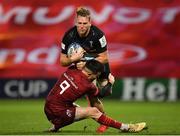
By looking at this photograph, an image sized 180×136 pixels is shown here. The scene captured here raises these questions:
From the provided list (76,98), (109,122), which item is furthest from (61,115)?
(109,122)

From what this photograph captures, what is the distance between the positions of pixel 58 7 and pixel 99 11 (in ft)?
3.65

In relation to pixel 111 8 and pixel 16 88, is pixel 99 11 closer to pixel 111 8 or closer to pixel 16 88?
pixel 111 8

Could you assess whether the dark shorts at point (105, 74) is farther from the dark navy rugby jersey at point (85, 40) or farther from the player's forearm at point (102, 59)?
the dark navy rugby jersey at point (85, 40)

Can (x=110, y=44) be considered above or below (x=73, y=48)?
below

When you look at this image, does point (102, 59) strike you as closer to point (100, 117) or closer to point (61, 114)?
point (100, 117)

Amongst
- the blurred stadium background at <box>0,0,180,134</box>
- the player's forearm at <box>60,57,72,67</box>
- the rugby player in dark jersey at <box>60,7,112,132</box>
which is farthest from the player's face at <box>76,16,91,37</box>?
the blurred stadium background at <box>0,0,180,134</box>

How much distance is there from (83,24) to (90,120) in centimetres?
365

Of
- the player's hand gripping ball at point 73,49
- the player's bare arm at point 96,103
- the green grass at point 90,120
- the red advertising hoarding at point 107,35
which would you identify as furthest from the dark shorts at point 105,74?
the red advertising hoarding at point 107,35

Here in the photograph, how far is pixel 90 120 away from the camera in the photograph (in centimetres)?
1345

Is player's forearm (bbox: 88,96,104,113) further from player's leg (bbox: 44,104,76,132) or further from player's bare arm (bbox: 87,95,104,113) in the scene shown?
player's leg (bbox: 44,104,76,132)

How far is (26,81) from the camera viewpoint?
18.9m

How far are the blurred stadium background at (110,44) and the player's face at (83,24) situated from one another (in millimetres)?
8543

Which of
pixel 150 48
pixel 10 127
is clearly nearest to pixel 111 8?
pixel 150 48

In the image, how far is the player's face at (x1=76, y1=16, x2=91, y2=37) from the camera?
398 inches
